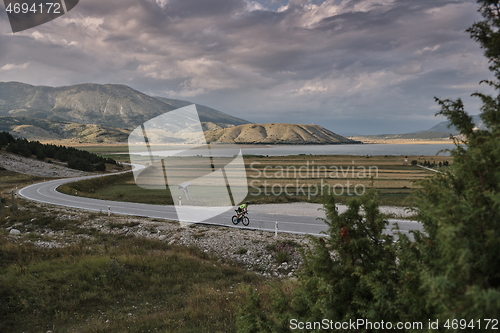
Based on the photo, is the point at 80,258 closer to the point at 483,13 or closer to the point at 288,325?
the point at 288,325

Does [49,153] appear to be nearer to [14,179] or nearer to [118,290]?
[14,179]

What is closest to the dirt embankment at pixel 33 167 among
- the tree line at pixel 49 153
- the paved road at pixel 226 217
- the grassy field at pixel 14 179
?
the tree line at pixel 49 153

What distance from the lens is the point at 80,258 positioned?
39.2 feet

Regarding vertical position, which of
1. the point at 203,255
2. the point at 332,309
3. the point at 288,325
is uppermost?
the point at 332,309

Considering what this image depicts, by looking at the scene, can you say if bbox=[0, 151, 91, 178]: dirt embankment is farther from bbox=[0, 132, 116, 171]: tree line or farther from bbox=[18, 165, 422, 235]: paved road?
bbox=[18, 165, 422, 235]: paved road

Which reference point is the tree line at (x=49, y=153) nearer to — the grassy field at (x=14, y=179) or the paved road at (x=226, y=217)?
the grassy field at (x=14, y=179)

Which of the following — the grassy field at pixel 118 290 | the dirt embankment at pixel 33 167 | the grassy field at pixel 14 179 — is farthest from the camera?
the dirt embankment at pixel 33 167

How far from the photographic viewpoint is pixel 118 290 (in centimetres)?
975

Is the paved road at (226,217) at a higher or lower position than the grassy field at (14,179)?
lower

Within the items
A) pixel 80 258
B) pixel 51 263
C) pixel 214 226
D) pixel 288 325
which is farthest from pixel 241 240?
pixel 288 325

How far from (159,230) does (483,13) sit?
19.7m

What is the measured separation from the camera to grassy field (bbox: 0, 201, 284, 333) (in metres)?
7.23

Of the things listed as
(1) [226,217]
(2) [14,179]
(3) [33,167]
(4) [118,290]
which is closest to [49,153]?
(3) [33,167]

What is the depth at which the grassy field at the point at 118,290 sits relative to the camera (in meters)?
7.23
